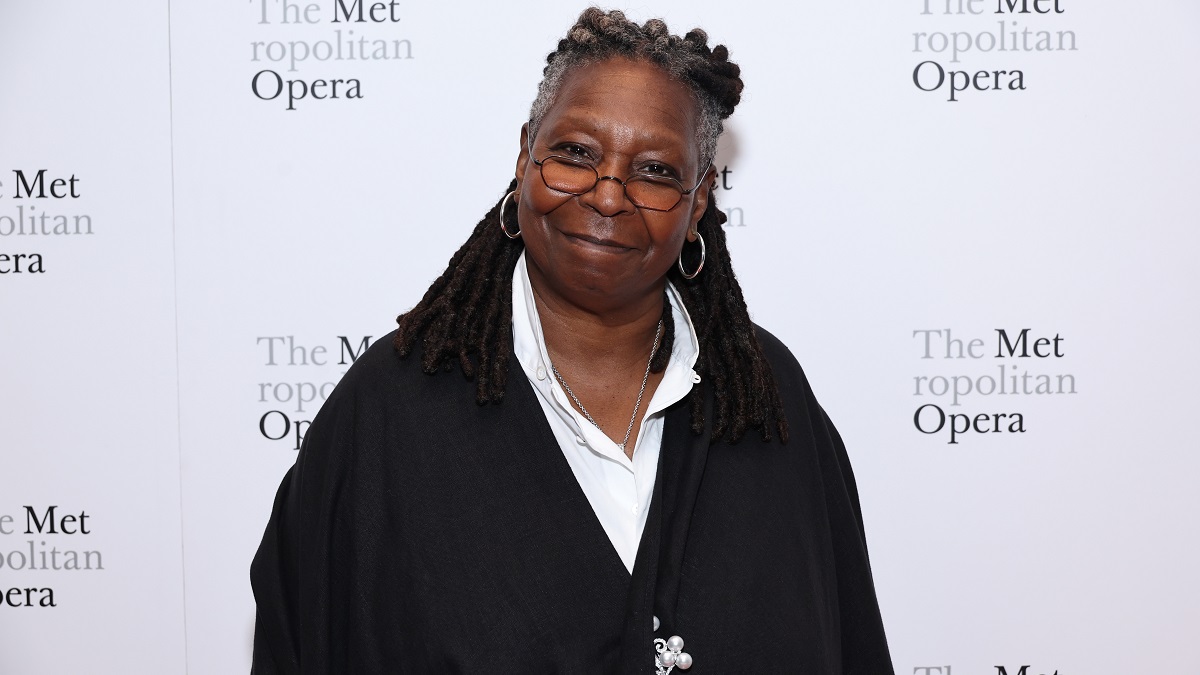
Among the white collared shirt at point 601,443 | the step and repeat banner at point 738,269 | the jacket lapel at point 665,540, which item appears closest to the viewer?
the jacket lapel at point 665,540

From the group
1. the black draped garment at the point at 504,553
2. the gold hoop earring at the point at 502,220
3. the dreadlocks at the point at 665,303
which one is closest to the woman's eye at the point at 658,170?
the dreadlocks at the point at 665,303

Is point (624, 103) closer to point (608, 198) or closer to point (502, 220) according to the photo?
point (608, 198)

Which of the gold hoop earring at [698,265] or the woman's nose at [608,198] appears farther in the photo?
the gold hoop earring at [698,265]

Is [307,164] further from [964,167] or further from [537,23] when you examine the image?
[964,167]

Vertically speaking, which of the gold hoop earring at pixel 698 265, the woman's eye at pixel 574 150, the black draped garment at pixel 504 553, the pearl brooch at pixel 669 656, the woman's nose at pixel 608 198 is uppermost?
the woman's eye at pixel 574 150

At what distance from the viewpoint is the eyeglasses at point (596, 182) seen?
145cm

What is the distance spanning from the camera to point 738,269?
2162 mm

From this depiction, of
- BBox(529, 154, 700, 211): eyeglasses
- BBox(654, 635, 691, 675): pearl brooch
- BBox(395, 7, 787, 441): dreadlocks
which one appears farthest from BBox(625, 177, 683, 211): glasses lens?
BBox(654, 635, 691, 675): pearl brooch

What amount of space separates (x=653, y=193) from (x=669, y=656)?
660 mm

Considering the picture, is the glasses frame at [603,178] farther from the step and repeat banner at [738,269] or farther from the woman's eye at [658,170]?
the step and repeat banner at [738,269]

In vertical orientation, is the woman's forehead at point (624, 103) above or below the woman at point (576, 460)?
above

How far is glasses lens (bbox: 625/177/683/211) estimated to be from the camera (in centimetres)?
146

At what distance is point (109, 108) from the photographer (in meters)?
2.12

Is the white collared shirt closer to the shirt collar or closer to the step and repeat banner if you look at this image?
the shirt collar
